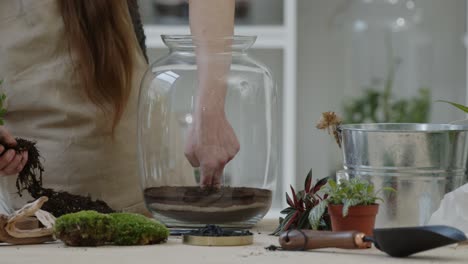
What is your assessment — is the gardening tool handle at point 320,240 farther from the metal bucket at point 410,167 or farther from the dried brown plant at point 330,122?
the dried brown plant at point 330,122

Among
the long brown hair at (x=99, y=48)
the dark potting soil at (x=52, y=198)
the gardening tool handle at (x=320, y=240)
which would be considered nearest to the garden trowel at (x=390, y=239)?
the gardening tool handle at (x=320, y=240)

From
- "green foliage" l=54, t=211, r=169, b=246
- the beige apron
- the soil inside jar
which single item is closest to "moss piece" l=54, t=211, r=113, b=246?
"green foliage" l=54, t=211, r=169, b=246

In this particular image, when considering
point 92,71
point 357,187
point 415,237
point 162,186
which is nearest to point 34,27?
point 92,71

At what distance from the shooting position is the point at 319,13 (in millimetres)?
3533

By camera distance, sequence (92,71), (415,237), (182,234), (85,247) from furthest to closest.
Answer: (92,71) < (182,234) < (85,247) < (415,237)

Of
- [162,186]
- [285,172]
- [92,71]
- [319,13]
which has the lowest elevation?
[285,172]

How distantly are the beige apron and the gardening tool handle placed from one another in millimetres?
711

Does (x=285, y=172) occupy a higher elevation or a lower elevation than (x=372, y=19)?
lower

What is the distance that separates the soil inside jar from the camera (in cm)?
131

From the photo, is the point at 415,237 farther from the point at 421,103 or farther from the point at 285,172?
the point at 421,103

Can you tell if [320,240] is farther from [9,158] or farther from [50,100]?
[50,100]

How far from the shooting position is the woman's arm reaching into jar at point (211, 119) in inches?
52.7

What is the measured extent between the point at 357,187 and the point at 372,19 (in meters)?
2.47

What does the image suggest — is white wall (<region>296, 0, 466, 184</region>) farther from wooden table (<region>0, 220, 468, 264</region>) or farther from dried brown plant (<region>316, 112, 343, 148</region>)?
wooden table (<region>0, 220, 468, 264</region>)
